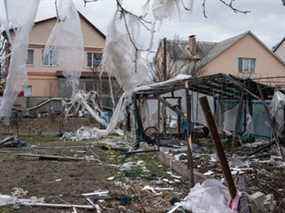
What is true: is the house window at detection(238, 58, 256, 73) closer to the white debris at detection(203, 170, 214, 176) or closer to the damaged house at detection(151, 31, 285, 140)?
the damaged house at detection(151, 31, 285, 140)

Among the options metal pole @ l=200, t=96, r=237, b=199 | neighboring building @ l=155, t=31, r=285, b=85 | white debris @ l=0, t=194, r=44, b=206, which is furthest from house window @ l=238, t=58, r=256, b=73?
metal pole @ l=200, t=96, r=237, b=199

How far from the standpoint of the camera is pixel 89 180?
7973 millimetres

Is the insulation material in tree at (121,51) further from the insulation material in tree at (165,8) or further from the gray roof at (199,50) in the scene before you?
the gray roof at (199,50)

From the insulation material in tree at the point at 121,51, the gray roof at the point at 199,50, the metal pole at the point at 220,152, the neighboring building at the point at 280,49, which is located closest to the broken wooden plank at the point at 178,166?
the insulation material in tree at the point at 121,51

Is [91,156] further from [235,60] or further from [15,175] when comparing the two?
[235,60]

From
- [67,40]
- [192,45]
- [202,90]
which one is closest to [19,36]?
[67,40]

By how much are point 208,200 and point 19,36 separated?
2843mm

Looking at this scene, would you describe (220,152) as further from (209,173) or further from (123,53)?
(209,173)

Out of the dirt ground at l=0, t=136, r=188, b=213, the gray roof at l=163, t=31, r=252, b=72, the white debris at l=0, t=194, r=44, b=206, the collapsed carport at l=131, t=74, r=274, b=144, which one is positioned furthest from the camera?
the gray roof at l=163, t=31, r=252, b=72

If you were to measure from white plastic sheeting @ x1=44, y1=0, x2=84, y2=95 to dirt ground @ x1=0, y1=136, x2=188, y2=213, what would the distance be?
2009 mm

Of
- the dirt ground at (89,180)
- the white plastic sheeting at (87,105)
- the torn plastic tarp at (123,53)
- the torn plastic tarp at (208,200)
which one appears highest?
the torn plastic tarp at (123,53)

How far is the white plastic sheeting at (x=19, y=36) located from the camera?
163 inches

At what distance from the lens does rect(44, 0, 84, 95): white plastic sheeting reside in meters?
A: 4.79

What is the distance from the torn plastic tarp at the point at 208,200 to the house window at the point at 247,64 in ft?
116
